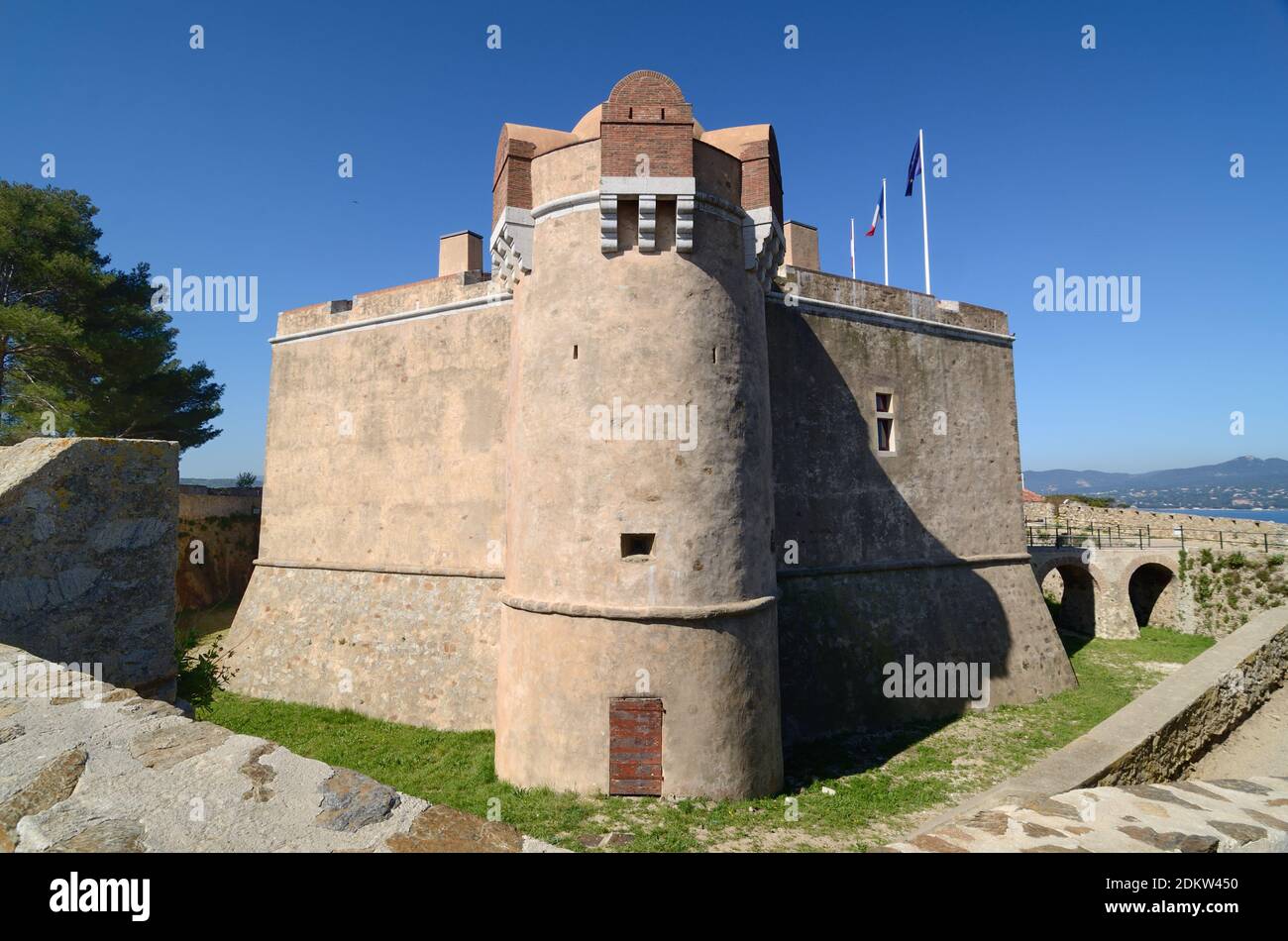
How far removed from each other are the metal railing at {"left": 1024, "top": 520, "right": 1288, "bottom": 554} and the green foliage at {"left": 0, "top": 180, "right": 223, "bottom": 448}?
32.6 meters

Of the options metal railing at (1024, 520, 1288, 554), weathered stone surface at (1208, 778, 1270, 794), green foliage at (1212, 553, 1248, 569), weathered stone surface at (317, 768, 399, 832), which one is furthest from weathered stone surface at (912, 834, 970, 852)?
green foliage at (1212, 553, 1248, 569)

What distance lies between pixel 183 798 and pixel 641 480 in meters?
7.18

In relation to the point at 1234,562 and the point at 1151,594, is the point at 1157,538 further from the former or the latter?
the point at 1234,562

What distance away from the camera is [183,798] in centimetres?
317

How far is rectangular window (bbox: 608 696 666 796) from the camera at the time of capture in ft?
30.4

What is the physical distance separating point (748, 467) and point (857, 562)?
6.43 m

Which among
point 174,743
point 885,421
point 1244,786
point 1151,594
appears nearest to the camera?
point 174,743

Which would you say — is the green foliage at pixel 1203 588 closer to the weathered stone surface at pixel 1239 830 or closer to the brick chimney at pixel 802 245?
the brick chimney at pixel 802 245

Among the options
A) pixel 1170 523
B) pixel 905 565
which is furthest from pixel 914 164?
pixel 1170 523

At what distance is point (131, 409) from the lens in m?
22.5

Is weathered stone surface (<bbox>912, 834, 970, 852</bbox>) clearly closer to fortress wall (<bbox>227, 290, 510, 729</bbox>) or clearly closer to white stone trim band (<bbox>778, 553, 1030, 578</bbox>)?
white stone trim band (<bbox>778, 553, 1030, 578</bbox>)
